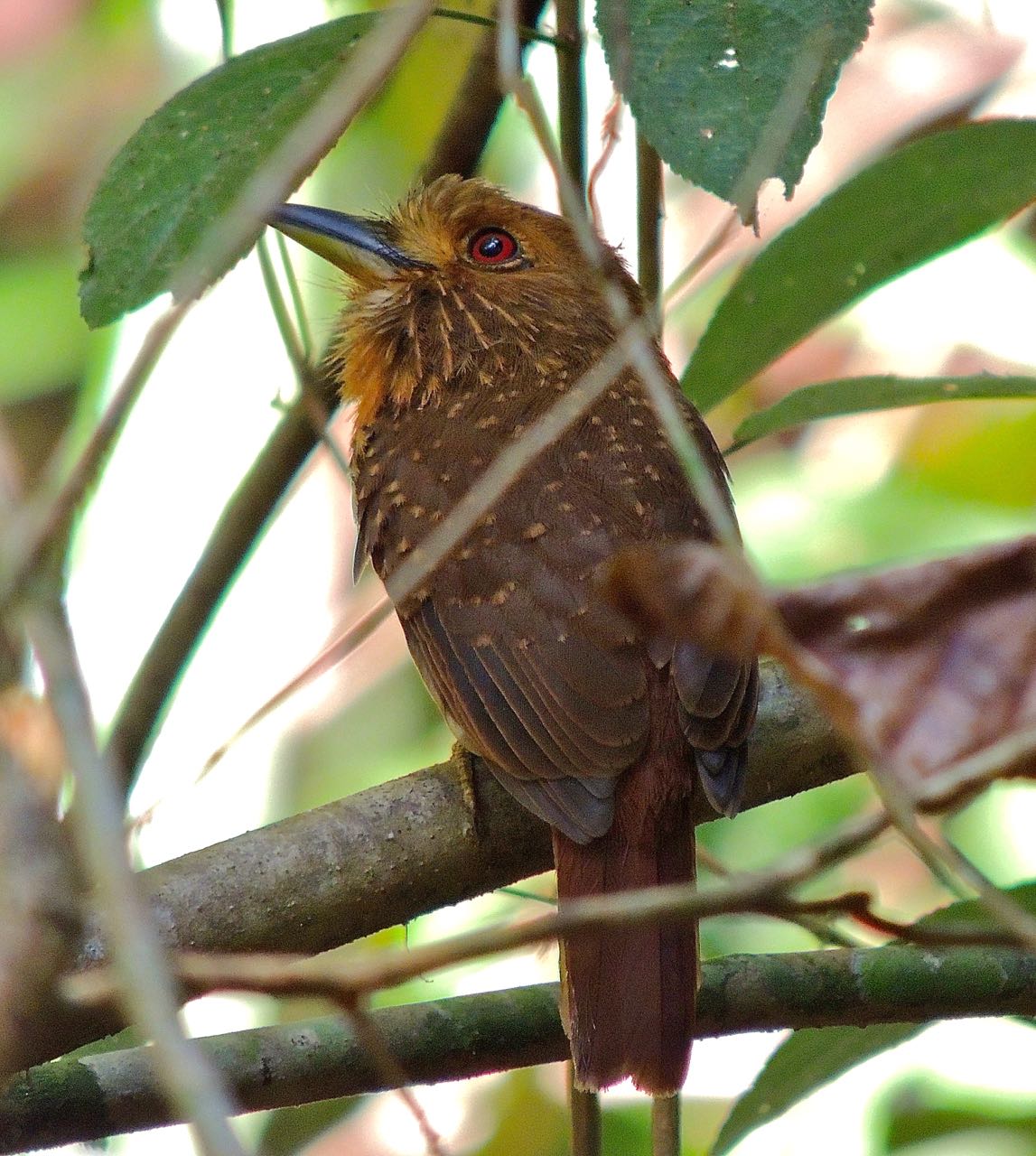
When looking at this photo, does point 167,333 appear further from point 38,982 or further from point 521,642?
point 521,642

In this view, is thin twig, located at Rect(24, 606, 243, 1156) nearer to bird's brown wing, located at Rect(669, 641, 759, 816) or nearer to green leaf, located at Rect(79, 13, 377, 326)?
green leaf, located at Rect(79, 13, 377, 326)

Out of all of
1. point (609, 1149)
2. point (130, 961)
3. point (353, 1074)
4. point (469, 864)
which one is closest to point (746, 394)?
point (609, 1149)

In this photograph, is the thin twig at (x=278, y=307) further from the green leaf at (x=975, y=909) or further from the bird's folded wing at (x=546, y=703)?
the green leaf at (x=975, y=909)

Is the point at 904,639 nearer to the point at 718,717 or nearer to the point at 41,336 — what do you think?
the point at 718,717

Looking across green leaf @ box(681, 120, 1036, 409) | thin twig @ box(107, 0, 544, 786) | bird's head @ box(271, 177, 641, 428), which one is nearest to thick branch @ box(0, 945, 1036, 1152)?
thin twig @ box(107, 0, 544, 786)

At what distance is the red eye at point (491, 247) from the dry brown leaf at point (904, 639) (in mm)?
2044

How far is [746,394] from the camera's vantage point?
13.7ft

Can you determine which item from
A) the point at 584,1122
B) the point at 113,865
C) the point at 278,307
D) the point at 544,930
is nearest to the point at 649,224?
the point at 278,307

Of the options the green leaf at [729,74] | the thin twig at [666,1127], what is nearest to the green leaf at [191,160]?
the green leaf at [729,74]

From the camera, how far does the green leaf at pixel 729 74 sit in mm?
1699

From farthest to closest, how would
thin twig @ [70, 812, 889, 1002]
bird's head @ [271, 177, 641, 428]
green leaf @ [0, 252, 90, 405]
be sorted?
green leaf @ [0, 252, 90, 405]
bird's head @ [271, 177, 641, 428]
thin twig @ [70, 812, 889, 1002]

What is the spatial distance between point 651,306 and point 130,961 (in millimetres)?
1613

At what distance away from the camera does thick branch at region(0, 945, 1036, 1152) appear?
1724mm

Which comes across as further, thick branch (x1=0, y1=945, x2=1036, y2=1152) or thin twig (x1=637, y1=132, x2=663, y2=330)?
thin twig (x1=637, y1=132, x2=663, y2=330)
